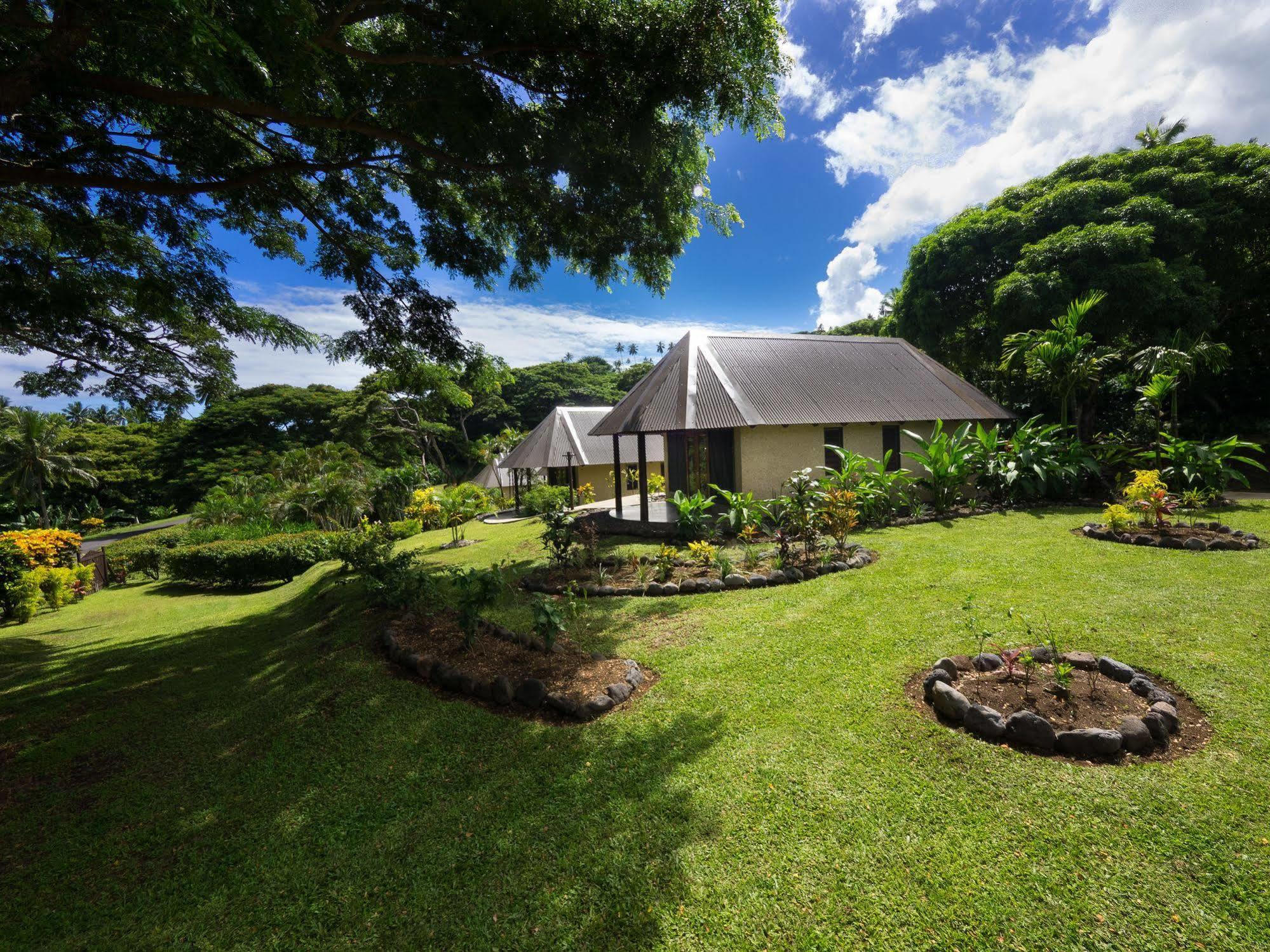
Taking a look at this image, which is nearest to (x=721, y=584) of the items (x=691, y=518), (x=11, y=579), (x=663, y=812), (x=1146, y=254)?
(x=691, y=518)

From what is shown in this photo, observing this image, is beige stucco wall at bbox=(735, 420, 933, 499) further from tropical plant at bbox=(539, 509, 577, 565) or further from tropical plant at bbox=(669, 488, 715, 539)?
tropical plant at bbox=(539, 509, 577, 565)

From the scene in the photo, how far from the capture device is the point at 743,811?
9.63 ft

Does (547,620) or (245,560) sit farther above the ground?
(547,620)

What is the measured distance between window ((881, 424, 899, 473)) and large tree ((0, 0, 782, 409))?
11.1m

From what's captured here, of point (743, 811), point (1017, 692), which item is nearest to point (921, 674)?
point (1017, 692)

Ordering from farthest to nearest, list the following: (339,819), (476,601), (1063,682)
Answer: (476,601), (1063,682), (339,819)

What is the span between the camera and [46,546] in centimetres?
1077

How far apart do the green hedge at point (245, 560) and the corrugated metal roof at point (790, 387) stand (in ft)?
28.0

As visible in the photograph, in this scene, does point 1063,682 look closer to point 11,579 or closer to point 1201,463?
point 1201,463

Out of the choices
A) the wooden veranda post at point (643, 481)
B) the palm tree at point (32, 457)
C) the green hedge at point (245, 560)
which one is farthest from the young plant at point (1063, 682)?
the palm tree at point (32, 457)

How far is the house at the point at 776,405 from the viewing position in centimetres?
1302

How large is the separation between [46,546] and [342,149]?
11386mm

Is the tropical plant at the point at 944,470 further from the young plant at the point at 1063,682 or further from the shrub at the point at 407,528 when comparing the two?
the shrub at the point at 407,528

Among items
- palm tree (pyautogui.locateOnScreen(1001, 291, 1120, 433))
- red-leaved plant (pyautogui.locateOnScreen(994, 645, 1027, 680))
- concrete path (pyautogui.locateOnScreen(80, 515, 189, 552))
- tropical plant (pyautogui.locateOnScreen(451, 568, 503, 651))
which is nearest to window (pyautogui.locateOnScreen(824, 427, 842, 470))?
palm tree (pyautogui.locateOnScreen(1001, 291, 1120, 433))
